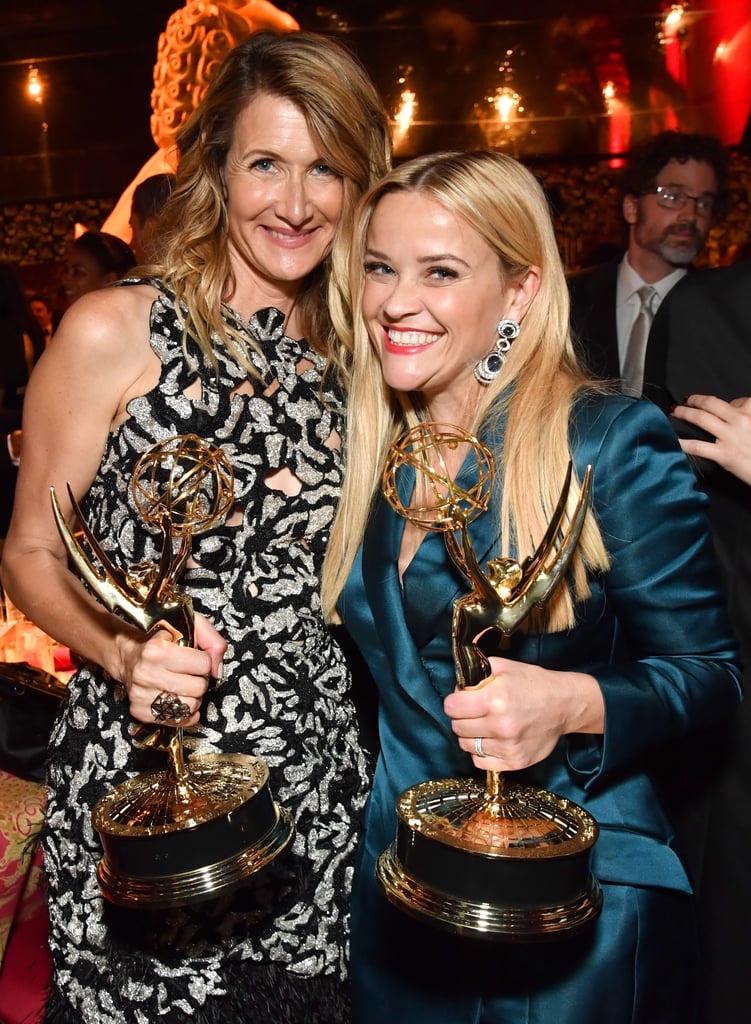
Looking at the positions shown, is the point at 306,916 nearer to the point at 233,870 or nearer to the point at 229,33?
the point at 233,870

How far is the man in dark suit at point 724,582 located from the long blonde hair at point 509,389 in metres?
0.30

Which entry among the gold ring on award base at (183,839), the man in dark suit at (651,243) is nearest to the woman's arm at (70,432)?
the gold ring on award base at (183,839)

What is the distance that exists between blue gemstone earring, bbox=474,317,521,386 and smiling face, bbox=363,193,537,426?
23 mm

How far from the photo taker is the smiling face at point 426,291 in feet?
5.23

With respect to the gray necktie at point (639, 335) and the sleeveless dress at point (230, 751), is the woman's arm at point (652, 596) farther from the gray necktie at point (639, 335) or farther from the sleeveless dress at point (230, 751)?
the gray necktie at point (639, 335)

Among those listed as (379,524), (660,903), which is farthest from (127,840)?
(660,903)

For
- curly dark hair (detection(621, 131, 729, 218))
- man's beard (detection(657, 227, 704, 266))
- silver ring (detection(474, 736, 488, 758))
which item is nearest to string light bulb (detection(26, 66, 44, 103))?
curly dark hair (detection(621, 131, 729, 218))

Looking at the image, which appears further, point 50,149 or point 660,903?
point 50,149

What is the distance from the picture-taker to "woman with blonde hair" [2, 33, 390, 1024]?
5.68ft

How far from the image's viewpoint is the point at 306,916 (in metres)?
1.79

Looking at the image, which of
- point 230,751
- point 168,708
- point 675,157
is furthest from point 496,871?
point 675,157

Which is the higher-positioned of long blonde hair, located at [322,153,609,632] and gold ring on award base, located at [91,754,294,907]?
long blonde hair, located at [322,153,609,632]

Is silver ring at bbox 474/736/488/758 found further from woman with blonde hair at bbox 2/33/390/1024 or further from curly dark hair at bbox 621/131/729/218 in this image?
curly dark hair at bbox 621/131/729/218

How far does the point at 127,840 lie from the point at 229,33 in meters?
4.25
